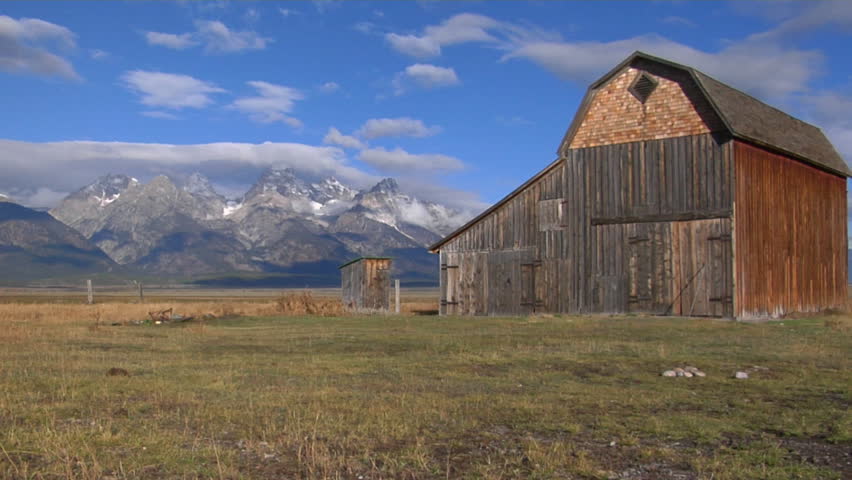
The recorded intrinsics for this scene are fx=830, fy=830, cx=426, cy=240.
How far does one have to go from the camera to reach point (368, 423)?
1026 cm

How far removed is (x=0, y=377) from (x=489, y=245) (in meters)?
26.2

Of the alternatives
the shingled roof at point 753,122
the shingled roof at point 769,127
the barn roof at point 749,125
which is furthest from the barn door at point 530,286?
the shingled roof at point 769,127

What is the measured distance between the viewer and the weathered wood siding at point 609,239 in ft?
104

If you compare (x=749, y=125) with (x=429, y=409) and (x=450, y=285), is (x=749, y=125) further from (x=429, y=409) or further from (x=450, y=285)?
(x=429, y=409)

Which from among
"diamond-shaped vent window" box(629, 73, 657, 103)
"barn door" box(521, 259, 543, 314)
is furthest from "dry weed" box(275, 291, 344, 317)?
"diamond-shaped vent window" box(629, 73, 657, 103)

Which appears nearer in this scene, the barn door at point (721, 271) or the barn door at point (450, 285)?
the barn door at point (721, 271)

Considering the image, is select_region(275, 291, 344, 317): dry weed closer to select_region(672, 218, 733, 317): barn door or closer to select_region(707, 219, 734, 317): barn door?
select_region(672, 218, 733, 317): barn door

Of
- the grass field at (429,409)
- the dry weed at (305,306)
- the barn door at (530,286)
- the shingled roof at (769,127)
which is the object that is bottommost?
the grass field at (429,409)

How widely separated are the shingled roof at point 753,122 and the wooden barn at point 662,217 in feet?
0.28

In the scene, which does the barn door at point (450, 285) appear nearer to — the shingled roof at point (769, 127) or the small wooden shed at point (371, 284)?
the small wooden shed at point (371, 284)

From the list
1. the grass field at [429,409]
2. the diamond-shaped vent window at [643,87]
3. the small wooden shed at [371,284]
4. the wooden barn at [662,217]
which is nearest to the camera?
the grass field at [429,409]

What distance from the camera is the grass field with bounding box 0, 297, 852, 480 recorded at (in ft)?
27.2

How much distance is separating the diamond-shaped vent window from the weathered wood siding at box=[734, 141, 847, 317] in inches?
169

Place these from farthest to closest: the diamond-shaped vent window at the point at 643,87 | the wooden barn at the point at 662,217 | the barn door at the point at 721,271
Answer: the diamond-shaped vent window at the point at 643,87 → the wooden barn at the point at 662,217 → the barn door at the point at 721,271
